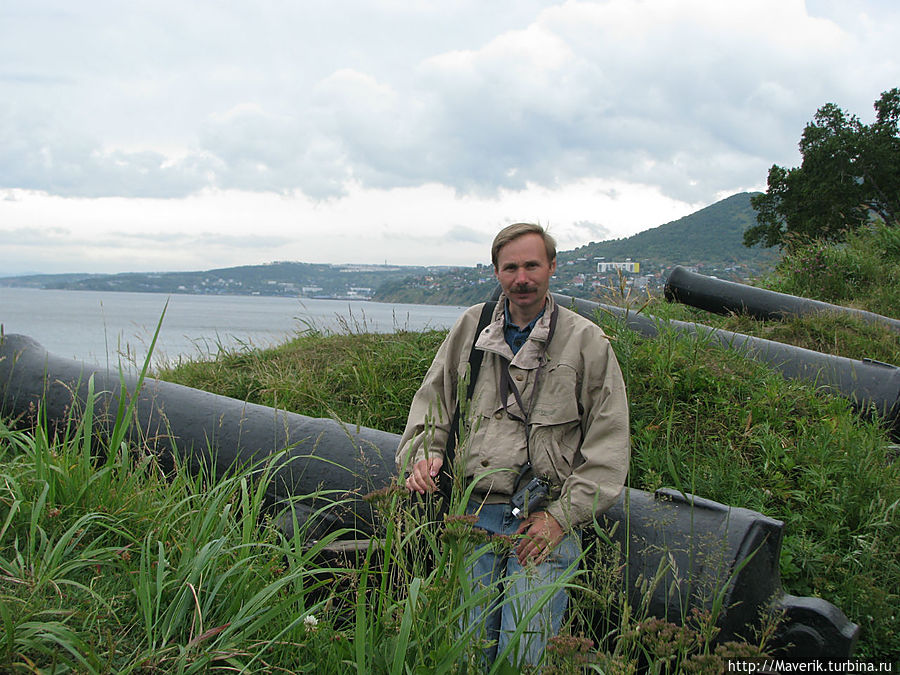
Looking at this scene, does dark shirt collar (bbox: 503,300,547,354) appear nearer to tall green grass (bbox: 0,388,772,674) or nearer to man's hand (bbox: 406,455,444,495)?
man's hand (bbox: 406,455,444,495)

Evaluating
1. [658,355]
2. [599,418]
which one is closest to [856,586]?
[599,418]

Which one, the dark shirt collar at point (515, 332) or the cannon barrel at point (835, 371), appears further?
the cannon barrel at point (835, 371)

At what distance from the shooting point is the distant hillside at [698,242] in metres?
40.5

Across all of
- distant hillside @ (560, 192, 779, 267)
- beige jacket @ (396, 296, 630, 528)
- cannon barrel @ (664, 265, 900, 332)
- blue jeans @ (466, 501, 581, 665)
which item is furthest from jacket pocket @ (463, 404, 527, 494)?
distant hillside @ (560, 192, 779, 267)

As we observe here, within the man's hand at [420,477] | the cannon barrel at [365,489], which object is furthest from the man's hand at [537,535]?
the man's hand at [420,477]

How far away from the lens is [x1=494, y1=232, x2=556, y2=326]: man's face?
3.07 meters

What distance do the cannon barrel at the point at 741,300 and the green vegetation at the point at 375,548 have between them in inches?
109

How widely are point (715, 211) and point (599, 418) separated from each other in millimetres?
62684

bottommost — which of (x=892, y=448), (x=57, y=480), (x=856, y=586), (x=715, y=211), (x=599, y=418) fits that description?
(x=856, y=586)

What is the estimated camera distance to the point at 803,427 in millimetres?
5066

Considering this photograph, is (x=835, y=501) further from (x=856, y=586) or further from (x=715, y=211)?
(x=715, y=211)

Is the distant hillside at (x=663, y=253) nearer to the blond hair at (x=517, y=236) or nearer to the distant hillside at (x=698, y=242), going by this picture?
the distant hillside at (x=698, y=242)

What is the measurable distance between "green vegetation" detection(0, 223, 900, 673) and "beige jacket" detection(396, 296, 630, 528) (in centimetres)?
31

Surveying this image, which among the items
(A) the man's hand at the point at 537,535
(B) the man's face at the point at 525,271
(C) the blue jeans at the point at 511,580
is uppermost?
(B) the man's face at the point at 525,271
